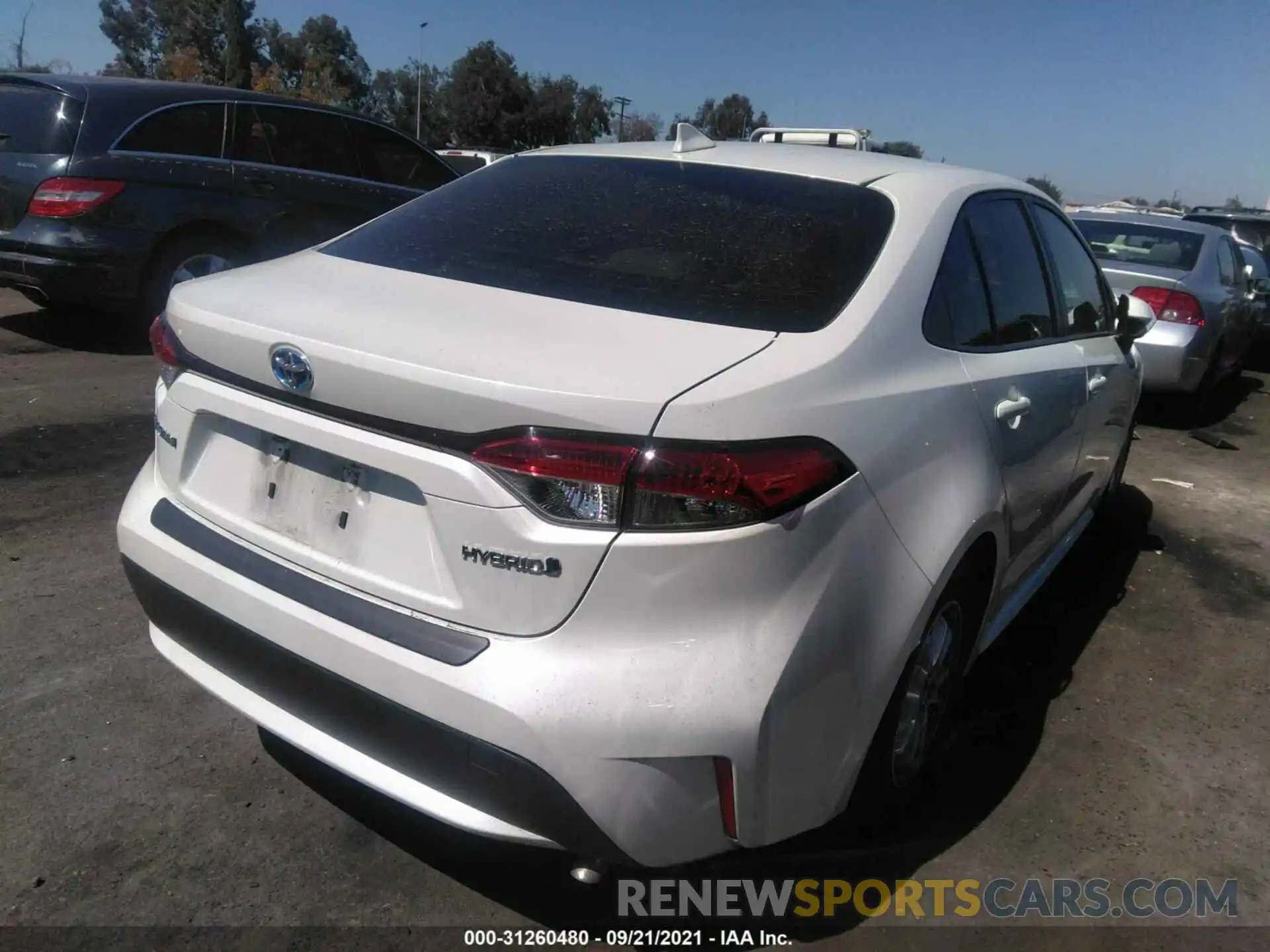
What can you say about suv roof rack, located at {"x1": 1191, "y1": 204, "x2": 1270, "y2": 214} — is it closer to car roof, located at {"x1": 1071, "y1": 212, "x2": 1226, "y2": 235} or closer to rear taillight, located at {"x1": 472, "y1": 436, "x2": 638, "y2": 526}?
car roof, located at {"x1": 1071, "y1": 212, "x2": 1226, "y2": 235}

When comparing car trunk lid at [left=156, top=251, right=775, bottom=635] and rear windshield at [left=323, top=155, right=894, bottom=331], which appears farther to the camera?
rear windshield at [left=323, top=155, right=894, bottom=331]

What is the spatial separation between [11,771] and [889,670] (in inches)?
86.4

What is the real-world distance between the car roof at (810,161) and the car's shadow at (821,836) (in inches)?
65.0

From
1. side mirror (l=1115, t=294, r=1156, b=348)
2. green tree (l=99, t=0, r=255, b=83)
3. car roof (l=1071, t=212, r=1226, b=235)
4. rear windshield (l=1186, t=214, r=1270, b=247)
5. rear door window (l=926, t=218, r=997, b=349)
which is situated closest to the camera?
rear door window (l=926, t=218, r=997, b=349)

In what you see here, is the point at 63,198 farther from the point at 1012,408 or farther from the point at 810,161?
the point at 1012,408

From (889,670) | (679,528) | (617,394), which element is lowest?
(889,670)

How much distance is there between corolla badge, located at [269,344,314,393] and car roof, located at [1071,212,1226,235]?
24.7 feet

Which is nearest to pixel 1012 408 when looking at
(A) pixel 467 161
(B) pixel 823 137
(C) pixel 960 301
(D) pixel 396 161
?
(C) pixel 960 301

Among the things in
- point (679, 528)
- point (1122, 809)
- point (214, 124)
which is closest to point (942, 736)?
point (1122, 809)

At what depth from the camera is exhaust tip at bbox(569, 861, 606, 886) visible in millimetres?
1978

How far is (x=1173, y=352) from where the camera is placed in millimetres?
7266

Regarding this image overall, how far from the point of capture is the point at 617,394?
5.79 ft

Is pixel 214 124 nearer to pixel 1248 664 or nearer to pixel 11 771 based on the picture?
pixel 11 771

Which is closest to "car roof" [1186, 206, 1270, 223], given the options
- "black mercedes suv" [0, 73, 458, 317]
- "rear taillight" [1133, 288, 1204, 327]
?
"rear taillight" [1133, 288, 1204, 327]
